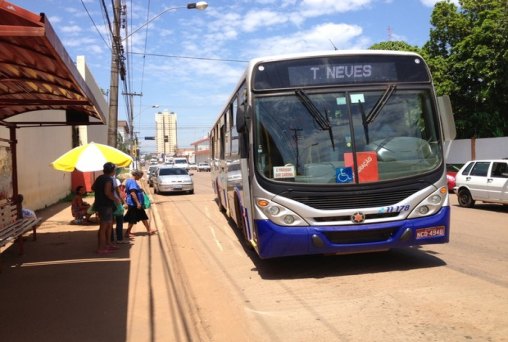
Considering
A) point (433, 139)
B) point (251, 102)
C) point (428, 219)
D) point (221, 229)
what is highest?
point (251, 102)

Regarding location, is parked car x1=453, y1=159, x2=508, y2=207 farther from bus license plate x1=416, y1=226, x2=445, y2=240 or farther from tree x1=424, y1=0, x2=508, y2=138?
tree x1=424, y1=0, x2=508, y2=138

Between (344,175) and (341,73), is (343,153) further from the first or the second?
(341,73)

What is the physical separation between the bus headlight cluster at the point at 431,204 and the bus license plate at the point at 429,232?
205mm

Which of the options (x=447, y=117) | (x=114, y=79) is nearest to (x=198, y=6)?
(x=114, y=79)

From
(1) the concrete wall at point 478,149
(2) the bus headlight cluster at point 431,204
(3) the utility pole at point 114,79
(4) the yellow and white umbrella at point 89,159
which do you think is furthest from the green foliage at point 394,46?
(2) the bus headlight cluster at point 431,204

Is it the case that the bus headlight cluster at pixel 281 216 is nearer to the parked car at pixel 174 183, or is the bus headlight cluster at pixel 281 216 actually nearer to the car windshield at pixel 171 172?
the parked car at pixel 174 183

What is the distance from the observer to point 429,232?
259 inches

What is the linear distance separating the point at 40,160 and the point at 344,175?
1367 cm

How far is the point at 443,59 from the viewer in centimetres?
2745

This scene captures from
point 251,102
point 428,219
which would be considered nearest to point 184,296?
point 251,102

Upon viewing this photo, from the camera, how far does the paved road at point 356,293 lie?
4.62m

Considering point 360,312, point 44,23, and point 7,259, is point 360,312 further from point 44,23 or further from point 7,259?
point 7,259

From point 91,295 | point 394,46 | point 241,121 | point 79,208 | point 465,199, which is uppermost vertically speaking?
point 394,46

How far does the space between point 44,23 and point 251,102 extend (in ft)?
10.7
